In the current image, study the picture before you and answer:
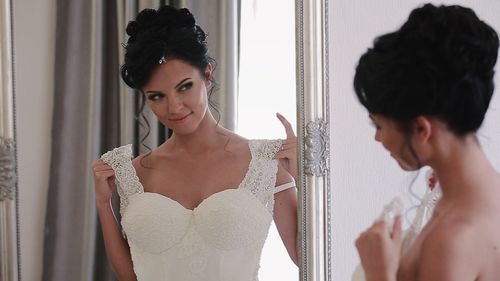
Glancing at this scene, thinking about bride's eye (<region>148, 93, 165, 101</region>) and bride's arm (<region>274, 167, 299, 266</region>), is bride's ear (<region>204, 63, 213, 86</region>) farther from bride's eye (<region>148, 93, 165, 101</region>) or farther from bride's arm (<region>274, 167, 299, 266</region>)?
bride's arm (<region>274, 167, 299, 266</region>)

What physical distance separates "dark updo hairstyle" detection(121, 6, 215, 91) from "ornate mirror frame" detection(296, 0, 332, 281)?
0.53 feet

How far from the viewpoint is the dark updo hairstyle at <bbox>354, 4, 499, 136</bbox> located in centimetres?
71

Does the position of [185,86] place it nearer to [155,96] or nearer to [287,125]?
[155,96]

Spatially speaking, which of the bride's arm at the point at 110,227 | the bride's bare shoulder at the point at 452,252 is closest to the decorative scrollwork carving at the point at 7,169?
the bride's arm at the point at 110,227

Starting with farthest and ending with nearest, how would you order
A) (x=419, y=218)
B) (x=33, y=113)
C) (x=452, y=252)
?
(x=33, y=113) → (x=419, y=218) → (x=452, y=252)

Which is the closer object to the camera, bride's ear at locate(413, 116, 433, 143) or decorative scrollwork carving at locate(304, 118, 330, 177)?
bride's ear at locate(413, 116, 433, 143)

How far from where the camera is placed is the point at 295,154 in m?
1.13

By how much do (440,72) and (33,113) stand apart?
762 mm

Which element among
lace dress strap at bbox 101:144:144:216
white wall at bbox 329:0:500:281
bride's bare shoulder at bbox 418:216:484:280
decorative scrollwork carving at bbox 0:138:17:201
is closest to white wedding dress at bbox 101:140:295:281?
lace dress strap at bbox 101:144:144:216

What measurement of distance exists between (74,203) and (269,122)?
0.37 meters

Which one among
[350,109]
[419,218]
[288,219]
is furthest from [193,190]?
[419,218]

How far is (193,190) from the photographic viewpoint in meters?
1.13

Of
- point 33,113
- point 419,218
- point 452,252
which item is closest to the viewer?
point 452,252

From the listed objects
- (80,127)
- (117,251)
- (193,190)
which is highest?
(80,127)
